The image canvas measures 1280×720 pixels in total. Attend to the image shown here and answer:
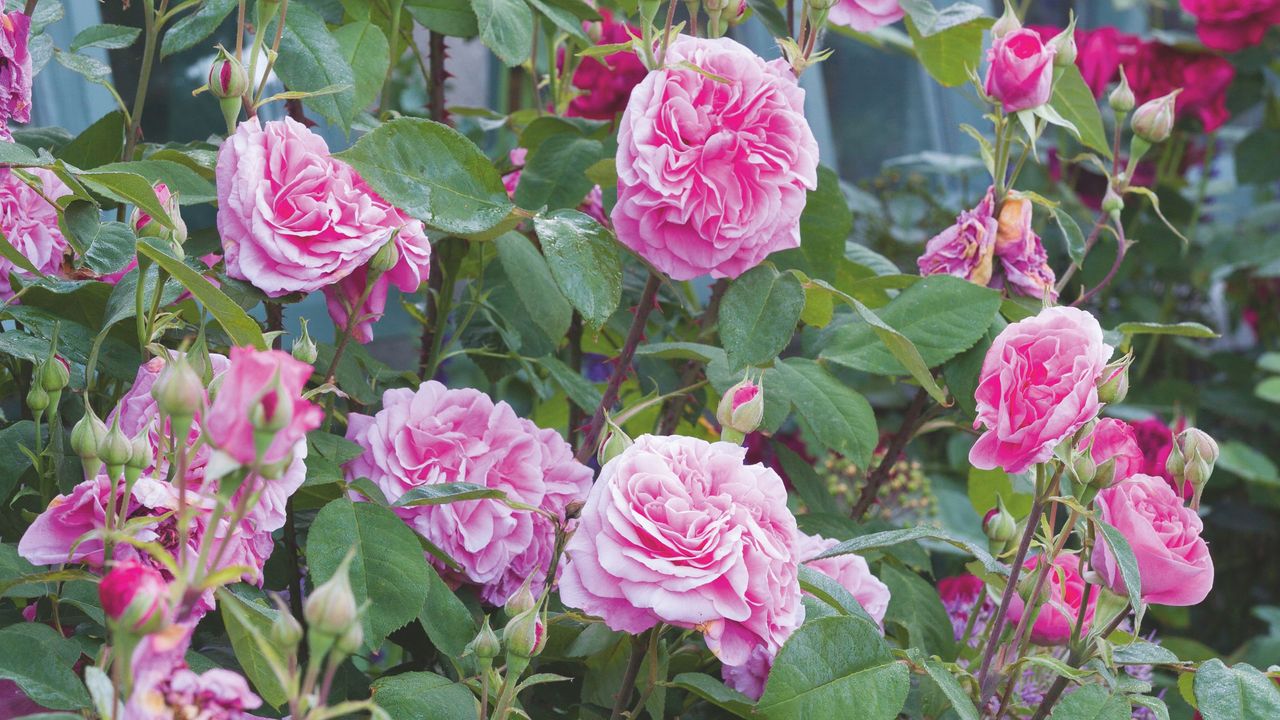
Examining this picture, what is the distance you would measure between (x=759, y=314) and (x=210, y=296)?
0.26 meters

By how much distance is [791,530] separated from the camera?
50 cm

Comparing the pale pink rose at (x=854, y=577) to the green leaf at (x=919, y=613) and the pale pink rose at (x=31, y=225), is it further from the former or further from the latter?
the pale pink rose at (x=31, y=225)

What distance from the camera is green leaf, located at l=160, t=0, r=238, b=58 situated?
0.62 metres

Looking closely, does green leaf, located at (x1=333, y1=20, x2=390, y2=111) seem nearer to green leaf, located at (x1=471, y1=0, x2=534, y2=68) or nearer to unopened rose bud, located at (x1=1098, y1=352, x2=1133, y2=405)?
green leaf, located at (x1=471, y1=0, x2=534, y2=68)

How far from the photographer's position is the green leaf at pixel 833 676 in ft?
1.63

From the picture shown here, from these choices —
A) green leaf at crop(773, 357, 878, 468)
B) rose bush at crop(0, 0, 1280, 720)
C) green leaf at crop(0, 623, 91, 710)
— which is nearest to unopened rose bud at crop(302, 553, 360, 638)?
rose bush at crop(0, 0, 1280, 720)

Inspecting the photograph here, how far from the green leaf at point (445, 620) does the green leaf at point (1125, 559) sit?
28 centimetres

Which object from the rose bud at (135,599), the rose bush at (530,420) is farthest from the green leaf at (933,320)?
the rose bud at (135,599)

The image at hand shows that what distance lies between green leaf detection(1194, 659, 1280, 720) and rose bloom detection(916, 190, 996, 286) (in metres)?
0.28

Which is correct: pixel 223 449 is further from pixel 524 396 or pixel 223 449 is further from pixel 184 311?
pixel 524 396

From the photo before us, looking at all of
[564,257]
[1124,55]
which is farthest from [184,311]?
[1124,55]

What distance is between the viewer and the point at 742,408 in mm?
525

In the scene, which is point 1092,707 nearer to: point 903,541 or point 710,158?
point 903,541

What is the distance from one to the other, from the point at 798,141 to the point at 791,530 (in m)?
0.18
